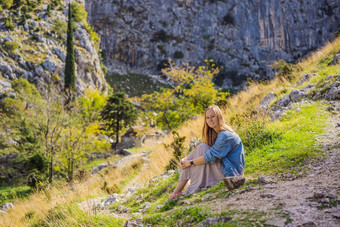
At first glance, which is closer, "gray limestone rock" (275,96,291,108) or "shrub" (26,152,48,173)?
"gray limestone rock" (275,96,291,108)

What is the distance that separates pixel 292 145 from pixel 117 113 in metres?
26.7

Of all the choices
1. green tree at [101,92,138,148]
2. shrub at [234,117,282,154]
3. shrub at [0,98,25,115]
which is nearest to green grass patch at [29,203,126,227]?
shrub at [234,117,282,154]

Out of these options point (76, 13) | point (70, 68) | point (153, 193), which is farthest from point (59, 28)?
point (153, 193)

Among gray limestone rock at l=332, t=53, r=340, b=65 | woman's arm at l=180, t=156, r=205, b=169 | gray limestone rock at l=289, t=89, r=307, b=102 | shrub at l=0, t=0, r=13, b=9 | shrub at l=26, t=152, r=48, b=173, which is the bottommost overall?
shrub at l=26, t=152, r=48, b=173

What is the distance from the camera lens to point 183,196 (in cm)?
412

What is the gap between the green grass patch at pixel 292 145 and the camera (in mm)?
4398

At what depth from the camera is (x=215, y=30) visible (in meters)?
76.8

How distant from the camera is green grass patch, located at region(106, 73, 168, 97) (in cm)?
6197

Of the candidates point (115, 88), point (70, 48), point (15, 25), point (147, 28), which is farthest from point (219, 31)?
point (15, 25)

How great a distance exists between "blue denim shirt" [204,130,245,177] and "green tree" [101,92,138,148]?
2627cm

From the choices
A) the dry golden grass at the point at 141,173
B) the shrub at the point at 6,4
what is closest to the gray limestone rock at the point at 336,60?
the dry golden grass at the point at 141,173

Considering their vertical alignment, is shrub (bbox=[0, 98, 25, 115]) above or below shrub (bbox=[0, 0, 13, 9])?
below

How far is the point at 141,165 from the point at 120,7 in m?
69.4

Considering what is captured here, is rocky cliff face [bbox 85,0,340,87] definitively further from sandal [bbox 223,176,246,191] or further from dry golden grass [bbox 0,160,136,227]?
sandal [bbox 223,176,246,191]
